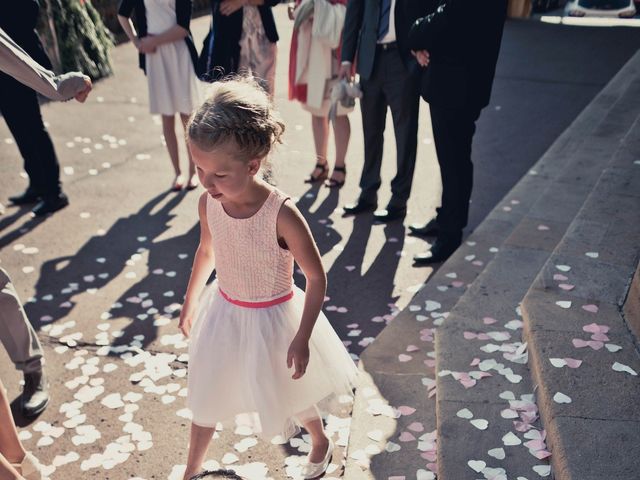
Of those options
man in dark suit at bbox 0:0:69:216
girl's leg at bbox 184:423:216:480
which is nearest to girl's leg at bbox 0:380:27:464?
girl's leg at bbox 184:423:216:480

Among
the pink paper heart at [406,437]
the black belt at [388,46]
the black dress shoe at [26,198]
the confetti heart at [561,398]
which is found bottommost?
the black dress shoe at [26,198]

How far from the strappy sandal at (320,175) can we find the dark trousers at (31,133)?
211 centimetres

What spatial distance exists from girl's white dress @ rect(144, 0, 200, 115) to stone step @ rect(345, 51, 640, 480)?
2664mm

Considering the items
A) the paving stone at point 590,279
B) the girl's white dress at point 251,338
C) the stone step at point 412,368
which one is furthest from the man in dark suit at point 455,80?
the girl's white dress at point 251,338

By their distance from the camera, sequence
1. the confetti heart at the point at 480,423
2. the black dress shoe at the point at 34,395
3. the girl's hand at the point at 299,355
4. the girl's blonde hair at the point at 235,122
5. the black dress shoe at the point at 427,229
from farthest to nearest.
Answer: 1. the black dress shoe at the point at 427,229
2. the black dress shoe at the point at 34,395
3. the confetti heart at the point at 480,423
4. the girl's hand at the point at 299,355
5. the girl's blonde hair at the point at 235,122

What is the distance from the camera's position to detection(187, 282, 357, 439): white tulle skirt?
247 cm

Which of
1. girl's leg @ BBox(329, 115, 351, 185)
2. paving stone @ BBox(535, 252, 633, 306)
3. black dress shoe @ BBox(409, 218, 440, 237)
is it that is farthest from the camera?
girl's leg @ BBox(329, 115, 351, 185)

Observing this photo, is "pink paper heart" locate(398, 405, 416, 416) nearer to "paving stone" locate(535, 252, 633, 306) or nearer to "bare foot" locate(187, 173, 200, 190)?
"paving stone" locate(535, 252, 633, 306)

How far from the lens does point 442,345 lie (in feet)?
11.0

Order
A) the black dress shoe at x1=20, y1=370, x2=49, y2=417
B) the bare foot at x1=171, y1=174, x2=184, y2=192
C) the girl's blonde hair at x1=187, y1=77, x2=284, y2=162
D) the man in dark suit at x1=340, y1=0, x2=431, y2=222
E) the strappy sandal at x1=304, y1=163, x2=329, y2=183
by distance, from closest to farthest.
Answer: the girl's blonde hair at x1=187, y1=77, x2=284, y2=162 → the black dress shoe at x1=20, y1=370, x2=49, y2=417 → the man in dark suit at x1=340, y1=0, x2=431, y2=222 → the bare foot at x1=171, y1=174, x2=184, y2=192 → the strappy sandal at x1=304, y1=163, x2=329, y2=183

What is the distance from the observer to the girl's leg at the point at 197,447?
103 inches

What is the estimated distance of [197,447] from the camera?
263cm

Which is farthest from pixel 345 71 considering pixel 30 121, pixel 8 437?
pixel 8 437

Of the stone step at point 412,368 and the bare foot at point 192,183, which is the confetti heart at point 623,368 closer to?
the stone step at point 412,368
